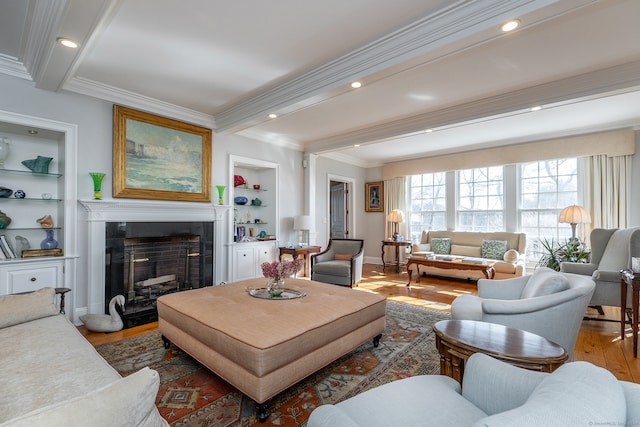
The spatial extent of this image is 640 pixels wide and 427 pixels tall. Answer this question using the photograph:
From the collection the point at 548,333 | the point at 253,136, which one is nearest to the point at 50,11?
the point at 253,136

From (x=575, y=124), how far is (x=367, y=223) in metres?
4.50

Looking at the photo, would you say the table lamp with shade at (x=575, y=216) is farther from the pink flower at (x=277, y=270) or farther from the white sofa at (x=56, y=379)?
the white sofa at (x=56, y=379)

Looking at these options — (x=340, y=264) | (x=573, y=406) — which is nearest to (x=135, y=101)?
(x=340, y=264)

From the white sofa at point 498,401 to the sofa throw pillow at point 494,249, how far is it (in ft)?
15.9

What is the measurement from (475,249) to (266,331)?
519cm

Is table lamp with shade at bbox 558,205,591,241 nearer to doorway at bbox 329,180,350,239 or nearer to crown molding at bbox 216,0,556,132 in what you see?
crown molding at bbox 216,0,556,132

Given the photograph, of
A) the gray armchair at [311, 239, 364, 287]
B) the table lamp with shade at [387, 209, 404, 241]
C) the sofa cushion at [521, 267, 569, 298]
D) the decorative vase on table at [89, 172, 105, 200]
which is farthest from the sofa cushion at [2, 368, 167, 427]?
the table lamp with shade at [387, 209, 404, 241]

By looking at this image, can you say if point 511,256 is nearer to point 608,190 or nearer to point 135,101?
point 608,190

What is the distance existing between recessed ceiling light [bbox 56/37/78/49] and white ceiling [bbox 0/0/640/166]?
6cm

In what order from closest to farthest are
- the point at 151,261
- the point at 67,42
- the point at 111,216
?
the point at 67,42 < the point at 111,216 < the point at 151,261

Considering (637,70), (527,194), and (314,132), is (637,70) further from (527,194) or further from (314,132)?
(314,132)

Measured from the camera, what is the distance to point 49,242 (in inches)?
127

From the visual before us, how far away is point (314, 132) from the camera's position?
5215 millimetres

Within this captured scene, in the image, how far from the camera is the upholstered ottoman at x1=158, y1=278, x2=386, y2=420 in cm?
175
